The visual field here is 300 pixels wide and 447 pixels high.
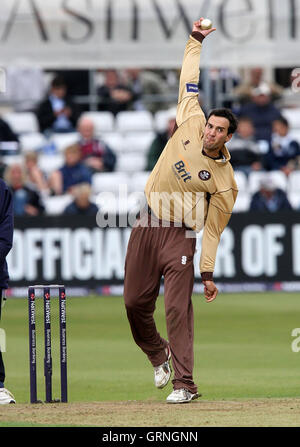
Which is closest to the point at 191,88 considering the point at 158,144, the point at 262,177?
the point at 262,177

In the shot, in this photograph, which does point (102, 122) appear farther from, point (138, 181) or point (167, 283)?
point (167, 283)

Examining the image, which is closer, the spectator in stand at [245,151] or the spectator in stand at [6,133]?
the spectator in stand at [245,151]

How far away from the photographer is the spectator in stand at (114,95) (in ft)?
73.6

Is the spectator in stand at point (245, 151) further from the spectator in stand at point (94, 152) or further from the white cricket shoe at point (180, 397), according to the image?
the white cricket shoe at point (180, 397)

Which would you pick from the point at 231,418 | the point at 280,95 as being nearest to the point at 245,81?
the point at 280,95

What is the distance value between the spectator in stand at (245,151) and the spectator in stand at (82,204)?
9.94 ft

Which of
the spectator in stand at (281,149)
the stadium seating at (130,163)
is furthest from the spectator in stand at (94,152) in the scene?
the spectator in stand at (281,149)

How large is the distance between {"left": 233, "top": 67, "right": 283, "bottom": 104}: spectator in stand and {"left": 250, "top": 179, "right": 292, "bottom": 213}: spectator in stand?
A: 3313mm

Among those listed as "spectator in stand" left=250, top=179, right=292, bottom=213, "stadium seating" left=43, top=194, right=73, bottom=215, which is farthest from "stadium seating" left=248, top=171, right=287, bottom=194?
"stadium seating" left=43, top=194, right=73, bottom=215

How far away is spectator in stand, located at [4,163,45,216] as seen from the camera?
19359 millimetres

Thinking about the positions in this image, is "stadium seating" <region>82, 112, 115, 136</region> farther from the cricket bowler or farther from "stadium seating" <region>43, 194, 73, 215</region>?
the cricket bowler

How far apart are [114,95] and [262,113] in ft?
9.74

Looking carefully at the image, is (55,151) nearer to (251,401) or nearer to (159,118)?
(159,118)
